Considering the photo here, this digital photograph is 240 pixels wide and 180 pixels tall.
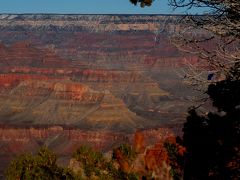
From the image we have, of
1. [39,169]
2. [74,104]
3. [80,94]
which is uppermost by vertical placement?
[39,169]

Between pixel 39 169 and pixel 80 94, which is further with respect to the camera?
pixel 80 94

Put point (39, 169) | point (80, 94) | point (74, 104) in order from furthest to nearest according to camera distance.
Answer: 1. point (80, 94)
2. point (74, 104)
3. point (39, 169)

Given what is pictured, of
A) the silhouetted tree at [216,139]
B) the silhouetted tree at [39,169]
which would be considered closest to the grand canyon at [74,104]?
the silhouetted tree at [216,139]

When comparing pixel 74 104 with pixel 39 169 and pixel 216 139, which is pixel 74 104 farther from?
pixel 39 169

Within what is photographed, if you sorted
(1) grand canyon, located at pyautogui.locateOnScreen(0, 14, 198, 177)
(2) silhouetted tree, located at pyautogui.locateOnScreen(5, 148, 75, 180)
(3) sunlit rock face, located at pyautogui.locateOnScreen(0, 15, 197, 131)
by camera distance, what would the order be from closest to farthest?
(2) silhouetted tree, located at pyautogui.locateOnScreen(5, 148, 75, 180), (1) grand canyon, located at pyautogui.locateOnScreen(0, 14, 198, 177), (3) sunlit rock face, located at pyautogui.locateOnScreen(0, 15, 197, 131)

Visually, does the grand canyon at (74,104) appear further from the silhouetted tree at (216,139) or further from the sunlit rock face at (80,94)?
the silhouetted tree at (216,139)

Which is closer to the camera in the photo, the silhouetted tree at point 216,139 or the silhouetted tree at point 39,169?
the silhouetted tree at point 39,169

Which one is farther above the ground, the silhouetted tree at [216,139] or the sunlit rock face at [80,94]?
the silhouetted tree at [216,139]

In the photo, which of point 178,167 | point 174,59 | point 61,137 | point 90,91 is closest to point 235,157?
point 178,167

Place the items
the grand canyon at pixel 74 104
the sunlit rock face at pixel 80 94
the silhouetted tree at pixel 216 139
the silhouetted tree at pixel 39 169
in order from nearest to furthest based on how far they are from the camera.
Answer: the silhouetted tree at pixel 39 169 < the silhouetted tree at pixel 216 139 < the grand canyon at pixel 74 104 < the sunlit rock face at pixel 80 94

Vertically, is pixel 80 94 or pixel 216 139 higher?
pixel 216 139

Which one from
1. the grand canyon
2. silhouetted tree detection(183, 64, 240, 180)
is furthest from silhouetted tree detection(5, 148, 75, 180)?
the grand canyon

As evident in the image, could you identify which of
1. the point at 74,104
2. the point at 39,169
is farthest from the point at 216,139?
the point at 74,104

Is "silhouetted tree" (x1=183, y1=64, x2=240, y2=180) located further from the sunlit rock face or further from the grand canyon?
the sunlit rock face
